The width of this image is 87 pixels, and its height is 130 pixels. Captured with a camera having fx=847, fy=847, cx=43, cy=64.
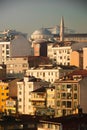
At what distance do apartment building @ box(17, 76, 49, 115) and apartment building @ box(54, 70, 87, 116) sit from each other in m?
1.02

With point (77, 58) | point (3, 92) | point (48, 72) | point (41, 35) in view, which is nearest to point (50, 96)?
point (3, 92)

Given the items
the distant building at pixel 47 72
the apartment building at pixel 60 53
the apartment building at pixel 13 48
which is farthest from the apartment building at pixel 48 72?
the apartment building at pixel 13 48

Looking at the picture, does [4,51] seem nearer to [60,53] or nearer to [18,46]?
[18,46]

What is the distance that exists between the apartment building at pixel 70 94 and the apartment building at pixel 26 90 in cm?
102

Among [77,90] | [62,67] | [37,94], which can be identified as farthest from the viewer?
[62,67]

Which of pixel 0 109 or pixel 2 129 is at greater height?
pixel 2 129

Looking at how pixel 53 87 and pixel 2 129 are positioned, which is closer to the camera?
pixel 2 129

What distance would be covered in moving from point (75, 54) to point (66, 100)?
16.0 ft

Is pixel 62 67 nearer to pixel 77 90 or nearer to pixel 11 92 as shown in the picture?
pixel 11 92

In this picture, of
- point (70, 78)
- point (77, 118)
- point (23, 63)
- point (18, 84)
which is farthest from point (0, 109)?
point (77, 118)

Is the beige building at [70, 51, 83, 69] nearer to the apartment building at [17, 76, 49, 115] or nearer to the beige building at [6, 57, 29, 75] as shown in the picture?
the beige building at [6, 57, 29, 75]

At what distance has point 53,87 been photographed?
535 inches

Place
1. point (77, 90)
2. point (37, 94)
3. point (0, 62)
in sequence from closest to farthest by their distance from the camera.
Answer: point (77, 90)
point (37, 94)
point (0, 62)

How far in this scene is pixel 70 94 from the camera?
12.9 metres
